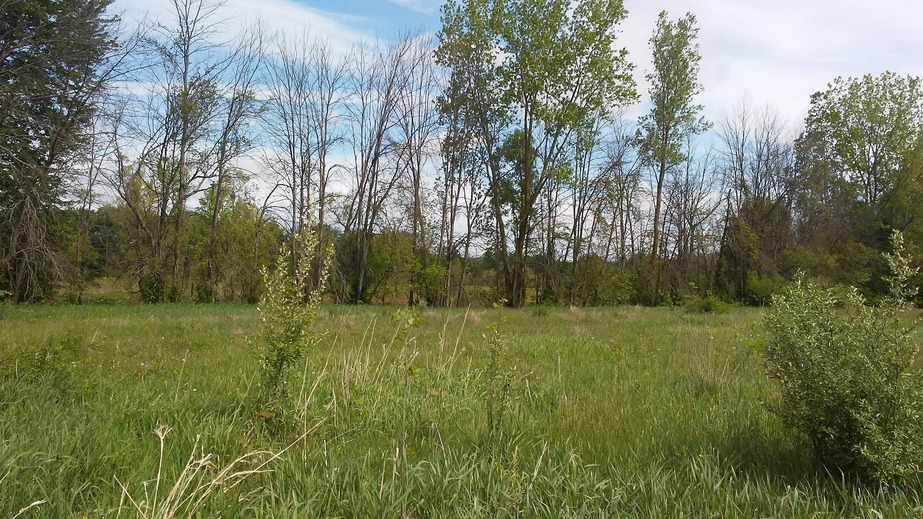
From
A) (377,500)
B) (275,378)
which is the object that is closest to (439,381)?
(275,378)

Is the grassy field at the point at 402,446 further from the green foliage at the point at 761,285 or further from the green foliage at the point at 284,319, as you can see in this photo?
the green foliage at the point at 761,285

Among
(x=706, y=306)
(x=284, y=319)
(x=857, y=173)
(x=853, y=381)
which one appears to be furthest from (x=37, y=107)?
(x=857, y=173)

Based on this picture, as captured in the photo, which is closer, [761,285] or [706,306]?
[706,306]

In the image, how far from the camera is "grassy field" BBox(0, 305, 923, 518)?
2.29 m

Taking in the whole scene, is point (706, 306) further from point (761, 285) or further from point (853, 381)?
point (853, 381)

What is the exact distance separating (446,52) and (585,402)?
2377 cm

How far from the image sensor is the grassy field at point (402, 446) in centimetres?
229

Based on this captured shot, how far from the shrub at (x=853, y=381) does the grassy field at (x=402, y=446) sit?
0.17 meters

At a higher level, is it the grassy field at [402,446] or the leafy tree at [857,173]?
the leafy tree at [857,173]

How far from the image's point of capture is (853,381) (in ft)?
8.49

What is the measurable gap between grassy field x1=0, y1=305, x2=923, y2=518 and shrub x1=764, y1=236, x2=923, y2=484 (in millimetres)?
173

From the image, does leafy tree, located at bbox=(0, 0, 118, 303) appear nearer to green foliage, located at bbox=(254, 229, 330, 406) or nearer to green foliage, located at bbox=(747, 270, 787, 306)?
green foliage, located at bbox=(254, 229, 330, 406)

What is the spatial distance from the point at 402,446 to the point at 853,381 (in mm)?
2516

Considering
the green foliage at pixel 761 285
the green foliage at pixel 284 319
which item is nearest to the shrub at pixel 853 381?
the green foliage at pixel 284 319
